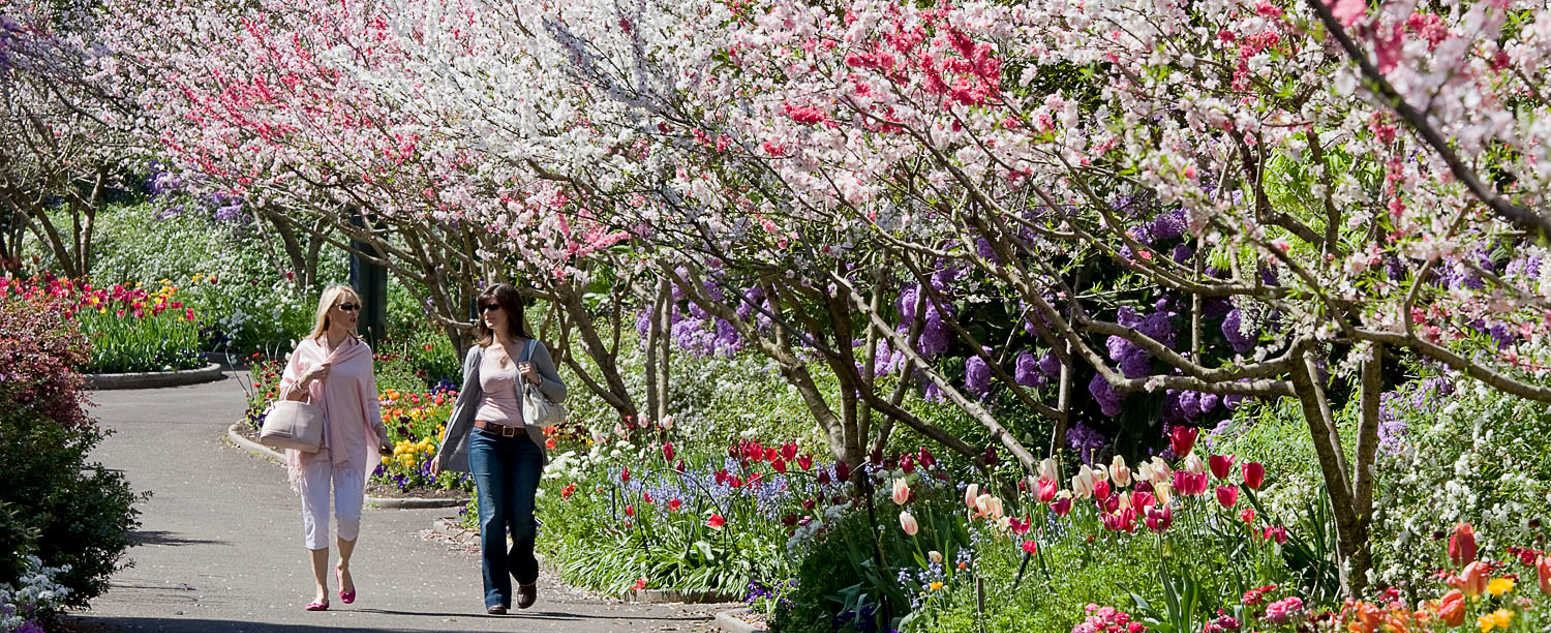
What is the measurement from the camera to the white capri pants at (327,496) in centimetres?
834

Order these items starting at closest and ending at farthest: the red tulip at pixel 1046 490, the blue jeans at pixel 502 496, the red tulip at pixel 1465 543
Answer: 1. the red tulip at pixel 1465 543
2. the red tulip at pixel 1046 490
3. the blue jeans at pixel 502 496

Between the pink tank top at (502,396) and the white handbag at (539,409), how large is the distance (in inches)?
4.1

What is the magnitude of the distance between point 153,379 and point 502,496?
15.4 m

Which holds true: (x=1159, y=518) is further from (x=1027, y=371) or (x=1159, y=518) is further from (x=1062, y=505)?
(x=1027, y=371)

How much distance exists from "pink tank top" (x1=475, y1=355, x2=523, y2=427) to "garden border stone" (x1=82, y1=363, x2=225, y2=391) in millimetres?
14305

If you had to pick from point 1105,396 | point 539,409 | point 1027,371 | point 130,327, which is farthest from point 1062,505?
point 130,327

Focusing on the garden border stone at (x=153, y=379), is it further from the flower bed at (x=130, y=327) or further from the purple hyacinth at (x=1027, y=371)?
the purple hyacinth at (x=1027, y=371)

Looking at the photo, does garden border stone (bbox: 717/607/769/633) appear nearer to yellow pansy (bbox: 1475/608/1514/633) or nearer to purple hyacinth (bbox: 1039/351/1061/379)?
purple hyacinth (bbox: 1039/351/1061/379)

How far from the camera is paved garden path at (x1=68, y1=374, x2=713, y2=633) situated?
7.96 metres

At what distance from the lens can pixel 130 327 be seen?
74.1 ft

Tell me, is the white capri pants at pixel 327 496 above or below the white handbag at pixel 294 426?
below

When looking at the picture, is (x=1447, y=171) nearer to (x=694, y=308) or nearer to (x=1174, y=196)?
(x=1174, y=196)

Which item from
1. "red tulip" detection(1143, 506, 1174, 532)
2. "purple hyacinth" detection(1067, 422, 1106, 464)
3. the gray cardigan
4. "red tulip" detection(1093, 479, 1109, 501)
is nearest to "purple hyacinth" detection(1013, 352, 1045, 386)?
"purple hyacinth" detection(1067, 422, 1106, 464)

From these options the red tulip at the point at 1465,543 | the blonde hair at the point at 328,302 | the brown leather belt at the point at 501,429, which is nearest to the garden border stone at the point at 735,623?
the brown leather belt at the point at 501,429
